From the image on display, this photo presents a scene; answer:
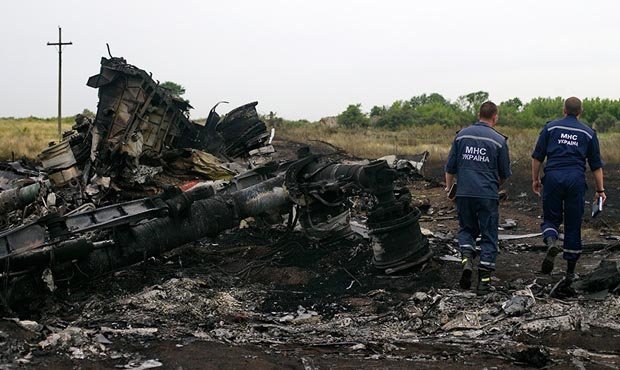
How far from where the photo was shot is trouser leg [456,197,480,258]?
6.21 meters

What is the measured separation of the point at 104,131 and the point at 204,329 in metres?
7.87

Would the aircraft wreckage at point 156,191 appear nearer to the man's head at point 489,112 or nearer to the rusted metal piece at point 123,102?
the rusted metal piece at point 123,102

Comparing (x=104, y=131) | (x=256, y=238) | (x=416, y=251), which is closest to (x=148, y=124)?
(x=104, y=131)

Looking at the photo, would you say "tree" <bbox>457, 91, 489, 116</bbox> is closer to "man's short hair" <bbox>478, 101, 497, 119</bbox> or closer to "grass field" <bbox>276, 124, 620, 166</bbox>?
"grass field" <bbox>276, 124, 620, 166</bbox>

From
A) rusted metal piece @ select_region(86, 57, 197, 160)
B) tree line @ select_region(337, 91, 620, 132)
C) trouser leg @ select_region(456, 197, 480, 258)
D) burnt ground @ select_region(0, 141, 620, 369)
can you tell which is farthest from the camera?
tree line @ select_region(337, 91, 620, 132)

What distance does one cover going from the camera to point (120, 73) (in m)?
12.4

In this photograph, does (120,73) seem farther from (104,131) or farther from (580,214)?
(580,214)

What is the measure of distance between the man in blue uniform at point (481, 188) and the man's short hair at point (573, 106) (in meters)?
0.67

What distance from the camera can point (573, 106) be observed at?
621cm

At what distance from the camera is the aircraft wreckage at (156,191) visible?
5973 millimetres

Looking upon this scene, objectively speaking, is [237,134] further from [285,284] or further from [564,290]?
[564,290]

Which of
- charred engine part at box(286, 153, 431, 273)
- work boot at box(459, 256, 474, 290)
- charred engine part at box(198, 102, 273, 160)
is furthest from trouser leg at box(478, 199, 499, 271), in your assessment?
charred engine part at box(198, 102, 273, 160)

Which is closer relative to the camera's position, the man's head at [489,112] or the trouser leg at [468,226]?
the trouser leg at [468,226]

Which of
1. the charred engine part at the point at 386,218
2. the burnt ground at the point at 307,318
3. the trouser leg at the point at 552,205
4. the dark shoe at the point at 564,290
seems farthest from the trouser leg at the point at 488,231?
the charred engine part at the point at 386,218
